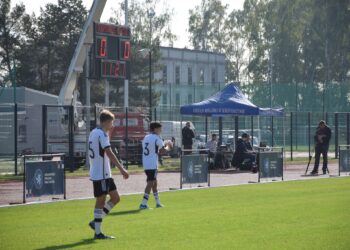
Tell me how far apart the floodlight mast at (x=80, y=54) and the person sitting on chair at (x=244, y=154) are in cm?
843

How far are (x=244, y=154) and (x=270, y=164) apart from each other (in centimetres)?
603

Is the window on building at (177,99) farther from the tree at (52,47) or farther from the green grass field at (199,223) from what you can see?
the green grass field at (199,223)

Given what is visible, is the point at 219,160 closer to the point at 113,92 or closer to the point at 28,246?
the point at 28,246

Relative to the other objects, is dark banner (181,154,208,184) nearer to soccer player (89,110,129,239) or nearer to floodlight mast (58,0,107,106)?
soccer player (89,110,129,239)

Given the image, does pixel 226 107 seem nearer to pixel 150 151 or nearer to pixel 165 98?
pixel 150 151

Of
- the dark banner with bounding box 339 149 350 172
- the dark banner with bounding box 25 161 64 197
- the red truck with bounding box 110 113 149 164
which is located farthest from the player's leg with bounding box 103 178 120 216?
the red truck with bounding box 110 113 149 164

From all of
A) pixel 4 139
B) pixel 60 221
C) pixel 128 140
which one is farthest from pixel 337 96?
pixel 60 221

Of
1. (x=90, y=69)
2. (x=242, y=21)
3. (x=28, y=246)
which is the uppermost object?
(x=242, y=21)

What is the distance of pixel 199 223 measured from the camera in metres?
14.7

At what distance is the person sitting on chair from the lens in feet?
109

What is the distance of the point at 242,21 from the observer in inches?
3622

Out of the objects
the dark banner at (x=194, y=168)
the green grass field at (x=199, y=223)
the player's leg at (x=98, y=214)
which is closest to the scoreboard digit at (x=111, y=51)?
the dark banner at (x=194, y=168)

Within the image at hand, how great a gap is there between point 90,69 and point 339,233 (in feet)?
69.4

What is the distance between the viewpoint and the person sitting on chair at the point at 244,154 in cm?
3318
